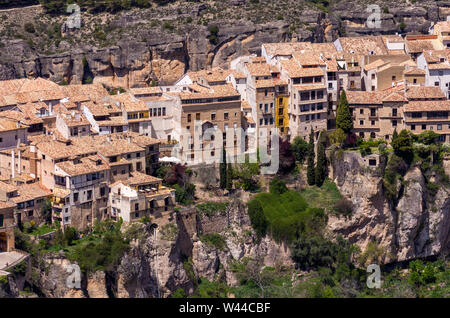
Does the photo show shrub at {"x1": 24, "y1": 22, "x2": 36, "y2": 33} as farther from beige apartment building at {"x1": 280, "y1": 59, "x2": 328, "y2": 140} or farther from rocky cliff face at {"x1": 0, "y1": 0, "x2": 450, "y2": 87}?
beige apartment building at {"x1": 280, "y1": 59, "x2": 328, "y2": 140}

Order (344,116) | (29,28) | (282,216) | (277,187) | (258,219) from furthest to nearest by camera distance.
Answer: (29,28)
(344,116)
(277,187)
(282,216)
(258,219)

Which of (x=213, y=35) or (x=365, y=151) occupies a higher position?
(x=213, y=35)

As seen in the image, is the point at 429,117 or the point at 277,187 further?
the point at 429,117

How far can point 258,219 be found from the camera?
3541 inches

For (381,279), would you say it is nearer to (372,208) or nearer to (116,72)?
(372,208)

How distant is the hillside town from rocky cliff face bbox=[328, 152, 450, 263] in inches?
175

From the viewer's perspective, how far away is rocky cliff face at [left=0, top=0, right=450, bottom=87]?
339 ft

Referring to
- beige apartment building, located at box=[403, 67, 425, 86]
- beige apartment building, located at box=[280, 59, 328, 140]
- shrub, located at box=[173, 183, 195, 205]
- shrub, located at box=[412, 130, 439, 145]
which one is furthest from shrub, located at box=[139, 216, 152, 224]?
beige apartment building, located at box=[403, 67, 425, 86]

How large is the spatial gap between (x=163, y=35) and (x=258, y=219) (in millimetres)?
22668

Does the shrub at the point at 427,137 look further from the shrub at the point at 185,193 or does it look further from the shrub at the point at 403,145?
the shrub at the point at 185,193

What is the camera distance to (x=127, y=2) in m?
111

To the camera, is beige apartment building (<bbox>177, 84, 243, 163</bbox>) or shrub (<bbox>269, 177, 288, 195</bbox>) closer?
shrub (<bbox>269, 177, 288, 195</bbox>)

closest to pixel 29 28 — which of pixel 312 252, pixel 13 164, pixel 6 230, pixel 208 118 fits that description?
pixel 208 118

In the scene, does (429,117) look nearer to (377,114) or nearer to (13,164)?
(377,114)
